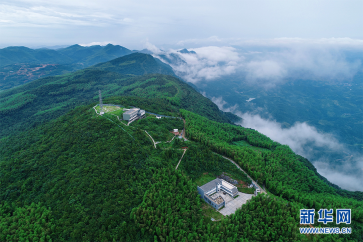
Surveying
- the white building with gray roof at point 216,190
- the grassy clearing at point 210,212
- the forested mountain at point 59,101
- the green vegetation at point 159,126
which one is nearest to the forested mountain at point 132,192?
the grassy clearing at point 210,212

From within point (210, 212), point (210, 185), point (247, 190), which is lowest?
point (247, 190)

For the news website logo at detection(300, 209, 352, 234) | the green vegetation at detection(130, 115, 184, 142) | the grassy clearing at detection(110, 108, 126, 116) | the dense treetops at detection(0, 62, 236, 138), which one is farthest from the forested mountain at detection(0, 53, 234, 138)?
the news website logo at detection(300, 209, 352, 234)

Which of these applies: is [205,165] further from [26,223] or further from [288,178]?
[26,223]

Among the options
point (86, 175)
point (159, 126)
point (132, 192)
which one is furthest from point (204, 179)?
point (86, 175)

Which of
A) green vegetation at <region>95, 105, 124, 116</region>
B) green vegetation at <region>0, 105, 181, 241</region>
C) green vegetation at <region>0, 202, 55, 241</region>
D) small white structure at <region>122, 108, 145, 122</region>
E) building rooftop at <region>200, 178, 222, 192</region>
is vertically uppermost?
green vegetation at <region>95, 105, 124, 116</region>

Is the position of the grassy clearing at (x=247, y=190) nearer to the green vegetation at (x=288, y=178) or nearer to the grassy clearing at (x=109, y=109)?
the green vegetation at (x=288, y=178)

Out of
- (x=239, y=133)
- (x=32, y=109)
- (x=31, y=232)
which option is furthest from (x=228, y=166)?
(x=32, y=109)

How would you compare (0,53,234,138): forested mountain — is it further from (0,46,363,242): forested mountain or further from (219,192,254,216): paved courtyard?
(219,192,254,216): paved courtyard
